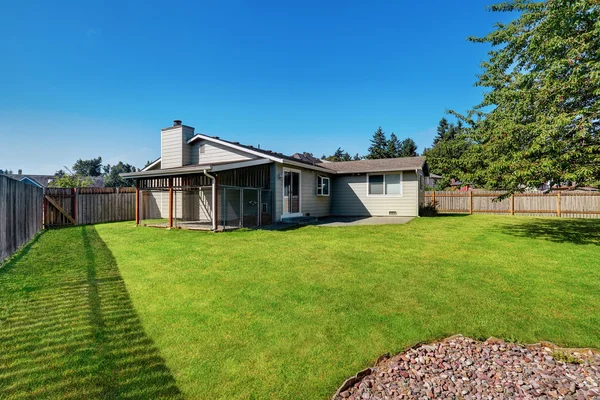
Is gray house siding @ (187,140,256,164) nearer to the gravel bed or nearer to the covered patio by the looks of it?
the covered patio

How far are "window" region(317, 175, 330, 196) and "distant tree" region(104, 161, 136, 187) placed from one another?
3447cm

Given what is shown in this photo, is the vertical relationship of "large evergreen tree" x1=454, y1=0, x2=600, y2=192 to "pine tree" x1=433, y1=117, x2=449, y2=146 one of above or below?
below

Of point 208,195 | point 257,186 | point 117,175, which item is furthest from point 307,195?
point 117,175

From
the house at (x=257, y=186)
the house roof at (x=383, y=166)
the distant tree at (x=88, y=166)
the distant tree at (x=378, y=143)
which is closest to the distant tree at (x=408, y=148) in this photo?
the distant tree at (x=378, y=143)

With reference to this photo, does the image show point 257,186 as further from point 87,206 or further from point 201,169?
point 87,206

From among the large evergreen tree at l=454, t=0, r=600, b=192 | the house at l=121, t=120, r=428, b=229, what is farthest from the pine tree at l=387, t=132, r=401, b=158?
the large evergreen tree at l=454, t=0, r=600, b=192

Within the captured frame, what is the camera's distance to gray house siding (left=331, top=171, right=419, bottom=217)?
47.3 ft

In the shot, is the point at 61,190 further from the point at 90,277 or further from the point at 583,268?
the point at 583,268

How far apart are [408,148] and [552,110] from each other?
145 ft

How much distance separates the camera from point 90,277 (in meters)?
4.90

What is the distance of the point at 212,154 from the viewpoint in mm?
13812

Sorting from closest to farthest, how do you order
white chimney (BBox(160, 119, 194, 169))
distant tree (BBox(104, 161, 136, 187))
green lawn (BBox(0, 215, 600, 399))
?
1. green lawn (BBox(0, 215, 600, 399))
2. white chimney (BBox(160, 119, 194, 169))
3. distant tree (BBox(104, 161, 136, 187))

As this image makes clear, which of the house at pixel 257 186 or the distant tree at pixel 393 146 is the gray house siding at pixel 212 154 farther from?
the distant tree at pixel 393 146

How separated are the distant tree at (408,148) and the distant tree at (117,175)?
4346 cm
